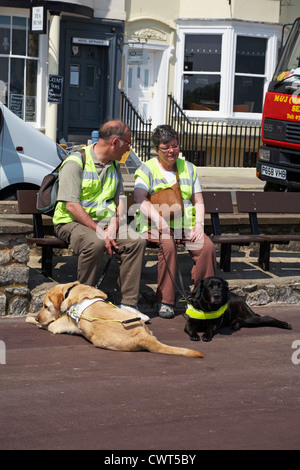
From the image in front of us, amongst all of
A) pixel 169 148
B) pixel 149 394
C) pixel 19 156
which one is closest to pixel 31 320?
pixel 149 394

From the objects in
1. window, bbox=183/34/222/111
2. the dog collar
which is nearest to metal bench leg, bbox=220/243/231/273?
the dog collar

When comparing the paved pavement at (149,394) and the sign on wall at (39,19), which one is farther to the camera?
the sign on wall at (39,19)

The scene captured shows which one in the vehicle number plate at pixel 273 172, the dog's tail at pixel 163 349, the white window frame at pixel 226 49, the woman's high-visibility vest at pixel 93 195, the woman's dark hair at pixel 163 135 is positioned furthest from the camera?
the white window frame at pixel 226 49

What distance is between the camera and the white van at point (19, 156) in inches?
418

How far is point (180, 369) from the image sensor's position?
18.6 feet

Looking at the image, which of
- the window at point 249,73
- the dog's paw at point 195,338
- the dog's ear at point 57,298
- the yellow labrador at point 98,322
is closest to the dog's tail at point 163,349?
the yellow labrador at point 98,322

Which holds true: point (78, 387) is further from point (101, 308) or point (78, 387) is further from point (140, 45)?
point (140, 45)

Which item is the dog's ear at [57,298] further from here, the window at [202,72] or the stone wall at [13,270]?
the window at [202,72]

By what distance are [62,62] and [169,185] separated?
12.9 m

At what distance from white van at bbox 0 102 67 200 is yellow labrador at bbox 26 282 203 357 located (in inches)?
175

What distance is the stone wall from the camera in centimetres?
691

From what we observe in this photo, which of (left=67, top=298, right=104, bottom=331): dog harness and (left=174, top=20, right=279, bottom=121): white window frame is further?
(left=174, top=20, right=279, bottom=121): white window frame

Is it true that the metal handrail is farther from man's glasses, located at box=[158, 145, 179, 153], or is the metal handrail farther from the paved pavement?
the paved pavement
